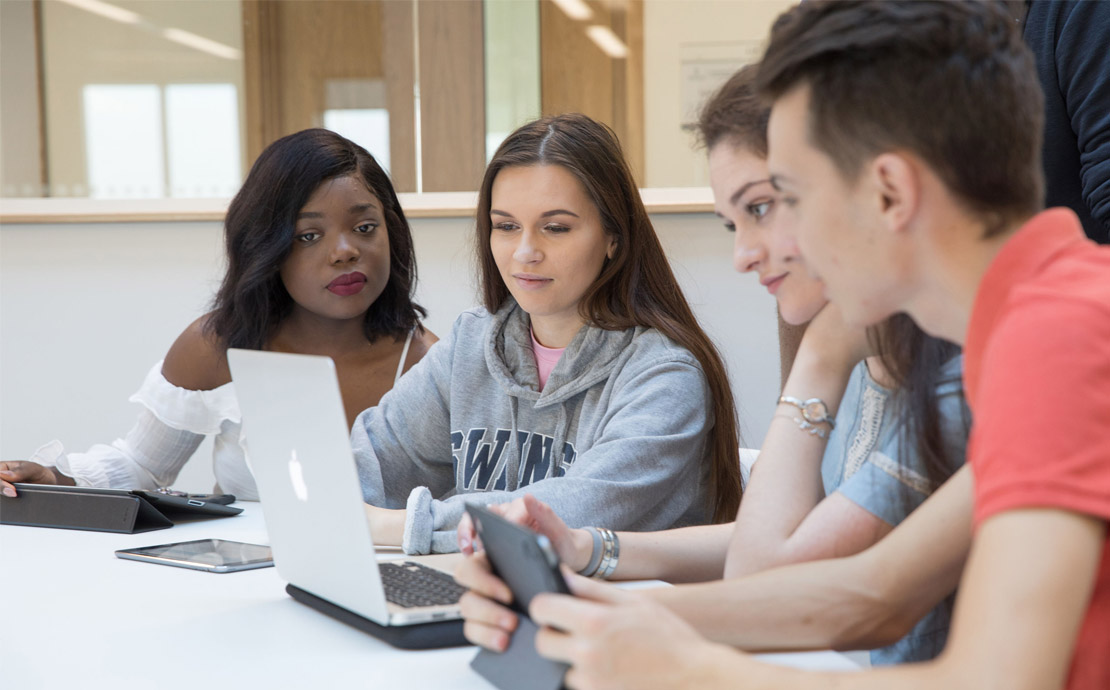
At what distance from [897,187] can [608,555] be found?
2.10 feet

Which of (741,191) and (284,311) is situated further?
(284,311)

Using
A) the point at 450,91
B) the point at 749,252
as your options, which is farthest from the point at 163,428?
the point at 450,91

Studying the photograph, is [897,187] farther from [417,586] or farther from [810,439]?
[417,586]

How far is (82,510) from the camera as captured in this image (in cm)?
165

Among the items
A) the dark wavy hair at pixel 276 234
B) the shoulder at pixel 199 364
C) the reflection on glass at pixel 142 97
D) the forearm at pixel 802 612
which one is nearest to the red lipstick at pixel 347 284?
the dark wavy hair at pixel 276 234

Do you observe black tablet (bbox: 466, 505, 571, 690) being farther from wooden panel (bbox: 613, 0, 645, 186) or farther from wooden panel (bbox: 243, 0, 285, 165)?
wooden panel (bbox: 243, 0, 285, 165)

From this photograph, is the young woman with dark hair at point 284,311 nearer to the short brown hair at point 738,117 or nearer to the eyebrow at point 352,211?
the eyebrow at point 352,211

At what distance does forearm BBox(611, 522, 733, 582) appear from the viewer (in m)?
1.24

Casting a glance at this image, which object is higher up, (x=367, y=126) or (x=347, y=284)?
(x=367, y=126)

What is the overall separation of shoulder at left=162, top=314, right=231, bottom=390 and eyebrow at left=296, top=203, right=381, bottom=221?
328 millimetres

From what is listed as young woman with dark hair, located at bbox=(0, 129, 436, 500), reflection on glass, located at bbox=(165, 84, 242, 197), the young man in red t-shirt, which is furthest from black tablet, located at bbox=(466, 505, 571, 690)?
reflection on glass, located at bbox=(165, 84, 242, 197)

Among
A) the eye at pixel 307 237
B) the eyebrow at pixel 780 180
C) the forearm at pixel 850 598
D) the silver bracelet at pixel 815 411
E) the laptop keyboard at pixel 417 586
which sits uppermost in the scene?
the eyebrow at pixel 780 180

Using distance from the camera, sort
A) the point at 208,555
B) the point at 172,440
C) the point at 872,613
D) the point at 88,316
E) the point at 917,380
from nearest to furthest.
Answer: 1. the point at 872,613
2. the point at 917,380
3. the point at 208,555
4. the point at 172,440
5. the point at 88,316

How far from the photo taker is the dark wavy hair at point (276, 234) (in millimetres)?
2109
